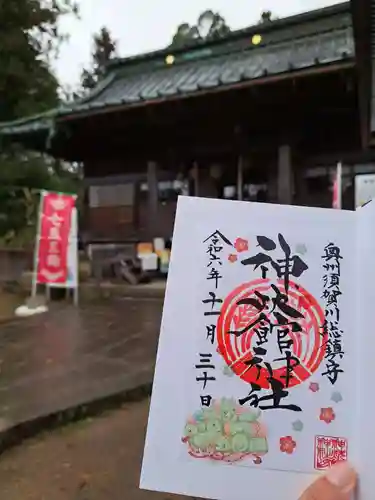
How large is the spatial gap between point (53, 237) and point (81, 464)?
3.95m

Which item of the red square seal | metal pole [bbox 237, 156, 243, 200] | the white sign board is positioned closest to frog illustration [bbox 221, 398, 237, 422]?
the red square seal

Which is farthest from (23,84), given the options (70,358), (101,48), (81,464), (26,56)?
(101,48)

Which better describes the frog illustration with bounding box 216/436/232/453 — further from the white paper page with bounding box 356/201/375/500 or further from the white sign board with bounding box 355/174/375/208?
the white sign board with bounding box 355/174/375/208

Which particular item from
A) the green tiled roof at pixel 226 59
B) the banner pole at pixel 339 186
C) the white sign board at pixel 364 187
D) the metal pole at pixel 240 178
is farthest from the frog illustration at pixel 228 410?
the metal pole at pixel 240 178

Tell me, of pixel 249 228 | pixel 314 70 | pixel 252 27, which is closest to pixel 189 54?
pixel 252 27

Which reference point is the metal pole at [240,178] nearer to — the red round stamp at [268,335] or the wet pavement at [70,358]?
the wet pavement at [70,358]

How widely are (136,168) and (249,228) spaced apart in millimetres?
7807

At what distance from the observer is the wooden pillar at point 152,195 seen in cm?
802

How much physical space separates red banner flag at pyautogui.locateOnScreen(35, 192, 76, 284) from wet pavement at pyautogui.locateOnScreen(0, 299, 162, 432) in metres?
0.65

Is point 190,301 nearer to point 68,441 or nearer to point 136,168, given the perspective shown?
point 68,441

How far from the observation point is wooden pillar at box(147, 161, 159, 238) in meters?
8.02

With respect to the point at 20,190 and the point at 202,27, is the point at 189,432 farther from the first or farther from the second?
the point at 202,27

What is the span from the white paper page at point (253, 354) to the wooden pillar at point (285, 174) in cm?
626

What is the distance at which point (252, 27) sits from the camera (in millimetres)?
8570
